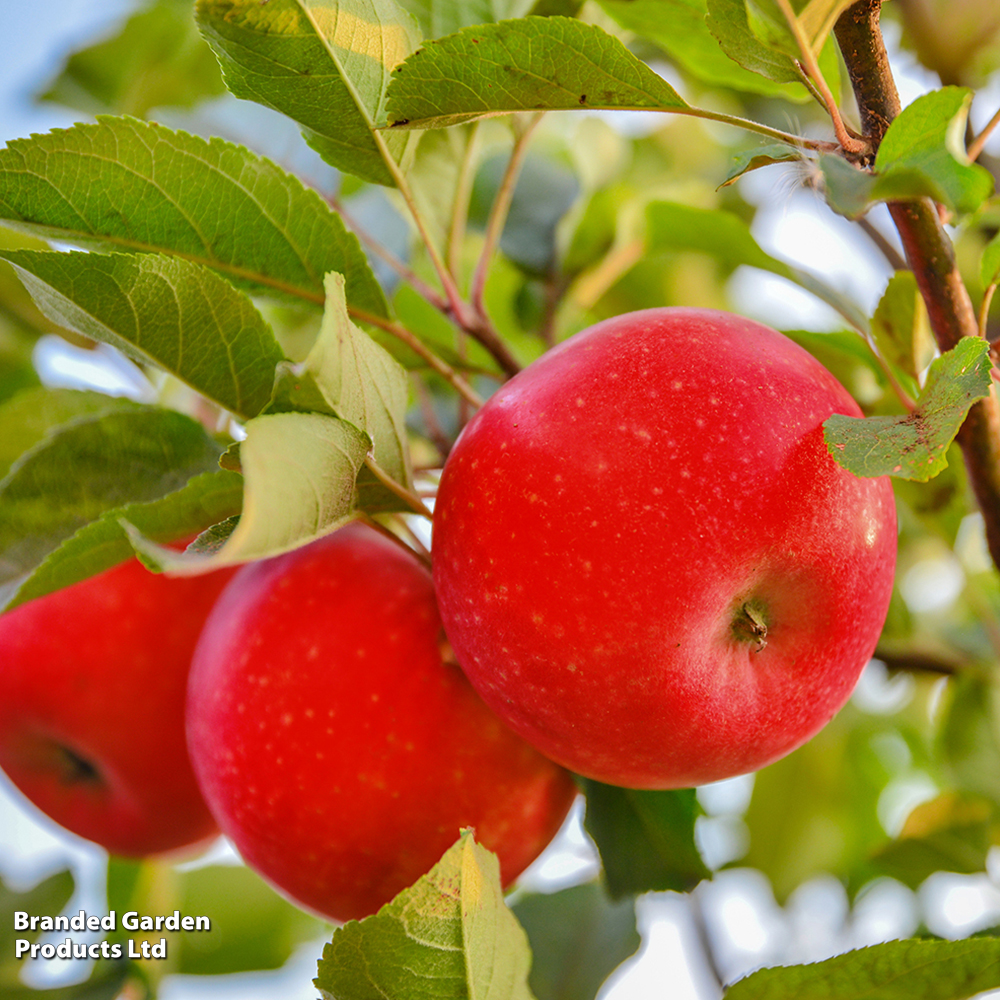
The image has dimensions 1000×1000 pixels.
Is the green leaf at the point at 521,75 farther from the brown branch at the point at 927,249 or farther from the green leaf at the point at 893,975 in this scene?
the green leaf at the point at 893,975

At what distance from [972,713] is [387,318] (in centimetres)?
84

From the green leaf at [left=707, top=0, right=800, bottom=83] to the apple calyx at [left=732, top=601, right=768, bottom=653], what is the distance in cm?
29

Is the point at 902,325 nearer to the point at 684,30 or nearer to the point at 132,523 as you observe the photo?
the point at 684,30

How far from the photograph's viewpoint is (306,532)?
445 mm

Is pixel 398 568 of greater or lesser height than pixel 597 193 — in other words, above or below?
below

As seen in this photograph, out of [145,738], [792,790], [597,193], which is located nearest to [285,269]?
[145,738]

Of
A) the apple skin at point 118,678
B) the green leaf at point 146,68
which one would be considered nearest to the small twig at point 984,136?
the apple skin at point 118,678

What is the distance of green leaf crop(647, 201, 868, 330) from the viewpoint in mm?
819

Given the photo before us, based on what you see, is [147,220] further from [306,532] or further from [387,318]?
[306,532]

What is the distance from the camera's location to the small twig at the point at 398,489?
55cm

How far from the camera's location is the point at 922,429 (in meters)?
0.48

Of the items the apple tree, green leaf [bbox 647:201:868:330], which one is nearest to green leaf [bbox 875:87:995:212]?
the apple tree

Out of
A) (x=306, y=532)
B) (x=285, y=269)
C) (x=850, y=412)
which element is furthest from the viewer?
(x=285, y=269)

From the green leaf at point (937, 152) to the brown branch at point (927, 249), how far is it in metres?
0.06
